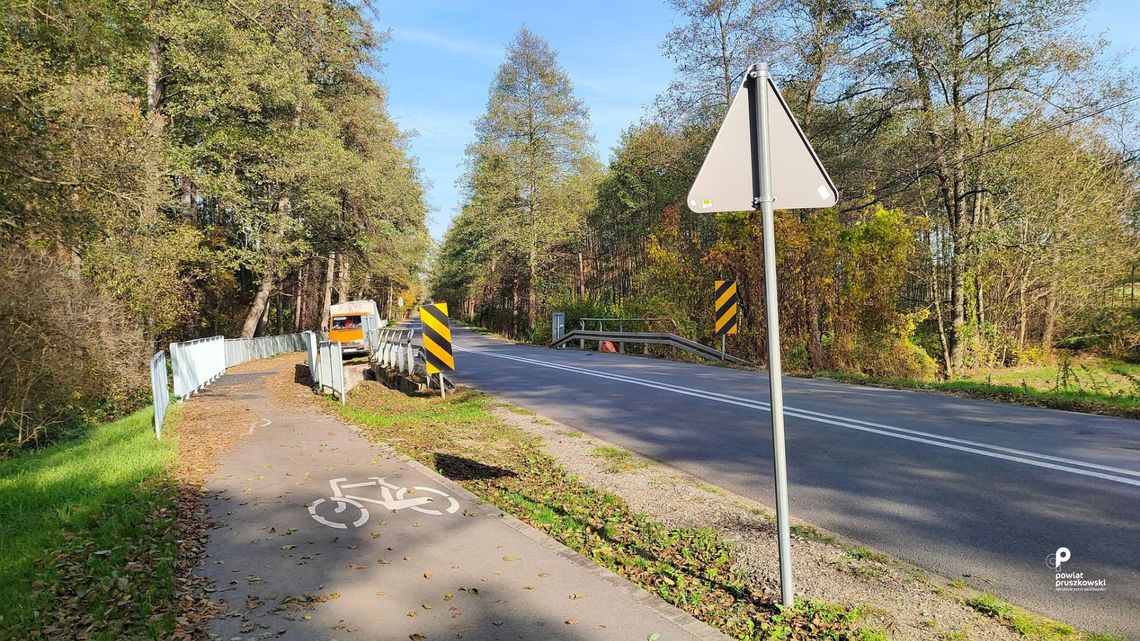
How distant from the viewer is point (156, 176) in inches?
497

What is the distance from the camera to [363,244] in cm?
2955

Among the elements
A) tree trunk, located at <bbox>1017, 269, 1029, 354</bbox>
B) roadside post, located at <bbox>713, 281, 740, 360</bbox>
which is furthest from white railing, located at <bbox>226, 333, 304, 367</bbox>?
tree trunk, located at <bbox>1017, 269, 1029, 354</bbox>

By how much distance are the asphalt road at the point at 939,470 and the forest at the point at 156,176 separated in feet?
26.6

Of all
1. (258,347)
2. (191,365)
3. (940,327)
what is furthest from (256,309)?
(940,327)

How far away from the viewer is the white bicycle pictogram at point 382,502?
5.16 m

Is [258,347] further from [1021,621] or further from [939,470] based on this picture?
[1021,621]

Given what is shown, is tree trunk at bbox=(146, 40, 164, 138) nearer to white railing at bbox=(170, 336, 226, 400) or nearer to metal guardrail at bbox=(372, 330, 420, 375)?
white railing at bbox=(170, 336, 226, 400)

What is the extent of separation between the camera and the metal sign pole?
10.7 feet

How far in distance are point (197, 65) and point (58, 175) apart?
39.0ft

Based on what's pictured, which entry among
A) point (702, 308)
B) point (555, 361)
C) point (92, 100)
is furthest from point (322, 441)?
point (702, 308)

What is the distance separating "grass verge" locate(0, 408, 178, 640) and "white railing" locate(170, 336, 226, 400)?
6214 mm

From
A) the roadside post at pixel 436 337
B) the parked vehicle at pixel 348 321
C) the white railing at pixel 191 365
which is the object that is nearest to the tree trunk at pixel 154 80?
the white railing at pixel 191 365

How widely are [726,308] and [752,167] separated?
49.9 feet

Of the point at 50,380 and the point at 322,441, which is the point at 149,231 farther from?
the point at 322,441
